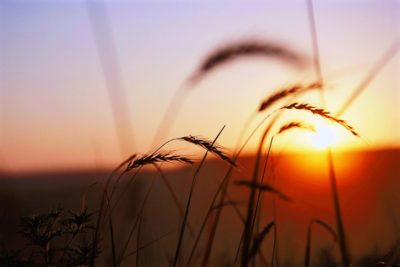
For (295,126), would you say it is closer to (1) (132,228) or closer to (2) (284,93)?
(2) (284,93)

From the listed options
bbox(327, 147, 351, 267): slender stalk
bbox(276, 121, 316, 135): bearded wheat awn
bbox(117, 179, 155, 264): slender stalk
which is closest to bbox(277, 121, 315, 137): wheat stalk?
bbox(276, 121, 316, 135): bearded wheat awn

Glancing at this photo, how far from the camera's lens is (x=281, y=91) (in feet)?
7.16

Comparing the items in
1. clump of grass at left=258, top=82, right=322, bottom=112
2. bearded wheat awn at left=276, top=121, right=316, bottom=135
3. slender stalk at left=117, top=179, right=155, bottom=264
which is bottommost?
slender stalk at left=117, top=179, right=155, bottom=264

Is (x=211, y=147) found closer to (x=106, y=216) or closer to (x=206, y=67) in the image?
(x=206, y=67)

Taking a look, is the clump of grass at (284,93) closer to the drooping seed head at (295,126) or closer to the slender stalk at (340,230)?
the drooping seed head at (295,126)

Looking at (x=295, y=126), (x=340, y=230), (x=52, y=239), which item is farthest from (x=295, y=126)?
(x=52, y=239)

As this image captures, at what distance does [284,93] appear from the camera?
2162 mm

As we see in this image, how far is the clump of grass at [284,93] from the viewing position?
216cm

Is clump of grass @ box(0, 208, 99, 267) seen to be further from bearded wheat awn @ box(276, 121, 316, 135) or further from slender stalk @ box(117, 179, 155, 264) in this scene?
bearded wheat awn @ box(276, 121, 316, 135)

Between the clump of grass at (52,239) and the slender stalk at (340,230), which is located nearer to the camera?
the slender stalk at (340,230)

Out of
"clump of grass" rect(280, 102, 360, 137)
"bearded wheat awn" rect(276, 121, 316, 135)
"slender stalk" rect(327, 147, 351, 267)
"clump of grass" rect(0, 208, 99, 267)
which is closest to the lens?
"slender stalk" rect(327, 147, 351, 267)

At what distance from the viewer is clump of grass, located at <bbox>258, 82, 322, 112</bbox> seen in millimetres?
2162

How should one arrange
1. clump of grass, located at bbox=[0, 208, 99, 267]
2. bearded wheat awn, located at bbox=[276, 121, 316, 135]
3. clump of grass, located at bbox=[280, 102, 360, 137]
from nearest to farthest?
1. clump of grass, located at bbox=[280, 102, 360, 137]
2. bearded wheat awn, located at bbox=[276, 121, 316, 135]
3. clump of grass, located at bbox=[0, 208, 99, 267]

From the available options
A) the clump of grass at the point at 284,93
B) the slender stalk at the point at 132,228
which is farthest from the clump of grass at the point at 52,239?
the clump of grass at the point at 284,93
